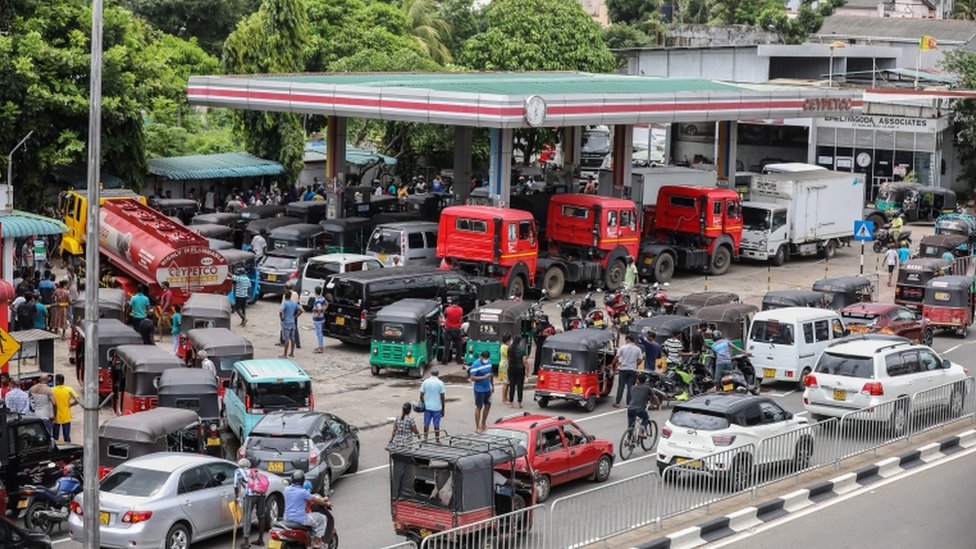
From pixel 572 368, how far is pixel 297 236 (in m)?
16.6

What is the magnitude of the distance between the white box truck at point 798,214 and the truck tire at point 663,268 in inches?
174

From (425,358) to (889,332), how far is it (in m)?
10.4

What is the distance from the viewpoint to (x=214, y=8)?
9025 centimetres

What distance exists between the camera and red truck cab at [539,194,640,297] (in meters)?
42.8

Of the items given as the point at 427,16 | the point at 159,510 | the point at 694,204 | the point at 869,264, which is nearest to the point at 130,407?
the point at 159,510

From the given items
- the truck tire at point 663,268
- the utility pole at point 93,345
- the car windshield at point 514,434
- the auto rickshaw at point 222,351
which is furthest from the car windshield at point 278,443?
the truck tire at point 663,268

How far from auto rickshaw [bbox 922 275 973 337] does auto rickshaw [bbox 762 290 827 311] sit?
3205mm

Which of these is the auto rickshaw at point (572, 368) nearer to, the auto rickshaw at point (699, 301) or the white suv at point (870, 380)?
the white suv at point (870, 380)

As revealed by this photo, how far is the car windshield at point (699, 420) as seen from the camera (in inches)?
920

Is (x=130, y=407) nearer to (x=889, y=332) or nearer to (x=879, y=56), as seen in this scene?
(x=889, y=332)

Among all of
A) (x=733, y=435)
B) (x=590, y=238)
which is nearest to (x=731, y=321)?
(x=733, y=435)

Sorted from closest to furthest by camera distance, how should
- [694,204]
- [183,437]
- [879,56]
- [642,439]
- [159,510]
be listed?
[159,510]
[183,437]
[642,439]
[694,204]
[879,56]

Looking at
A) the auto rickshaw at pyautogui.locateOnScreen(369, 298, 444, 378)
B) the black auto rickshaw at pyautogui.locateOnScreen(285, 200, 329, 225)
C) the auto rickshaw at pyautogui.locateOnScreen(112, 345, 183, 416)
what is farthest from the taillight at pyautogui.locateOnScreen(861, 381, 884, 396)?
the black auto rickshaw at pyautogui.locateOnScreen(285, 200, 329, 225)

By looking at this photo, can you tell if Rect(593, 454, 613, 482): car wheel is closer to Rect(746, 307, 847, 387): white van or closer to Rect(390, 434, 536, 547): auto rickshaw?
Rect(390, 434, 536, 547): auto rickshaw
